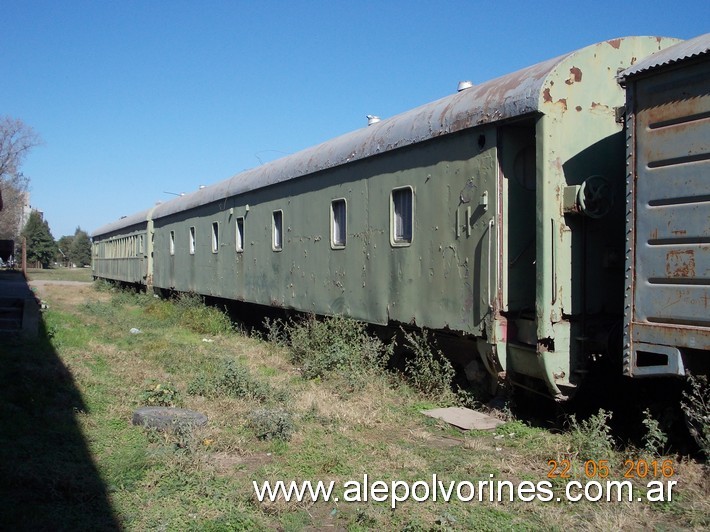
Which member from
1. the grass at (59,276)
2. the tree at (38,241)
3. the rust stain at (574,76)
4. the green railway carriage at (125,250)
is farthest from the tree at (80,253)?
the rust stain at (574,76)

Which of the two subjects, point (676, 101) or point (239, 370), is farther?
point (239, 370)

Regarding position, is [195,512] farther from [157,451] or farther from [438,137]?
[438,137]

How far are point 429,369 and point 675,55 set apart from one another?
4.15 m

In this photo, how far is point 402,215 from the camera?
26.6 ft

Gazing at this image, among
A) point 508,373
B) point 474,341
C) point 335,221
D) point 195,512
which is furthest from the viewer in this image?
point 335,221

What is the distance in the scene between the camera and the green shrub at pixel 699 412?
4.61m

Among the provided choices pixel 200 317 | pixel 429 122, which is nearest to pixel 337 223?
pixel 429 122

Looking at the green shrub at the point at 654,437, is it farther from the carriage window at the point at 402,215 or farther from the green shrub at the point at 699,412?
the carriage window at the point at 402,215

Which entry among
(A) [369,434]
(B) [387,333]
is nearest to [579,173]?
(A) [369,434]

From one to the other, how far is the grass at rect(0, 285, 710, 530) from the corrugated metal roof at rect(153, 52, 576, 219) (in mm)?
2875

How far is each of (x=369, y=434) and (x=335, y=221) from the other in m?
4.28

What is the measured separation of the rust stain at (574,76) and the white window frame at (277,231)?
257 inches

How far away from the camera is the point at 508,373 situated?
6.38 meters

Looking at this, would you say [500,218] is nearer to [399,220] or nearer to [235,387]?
[399,220]
